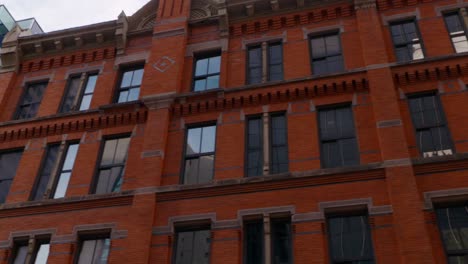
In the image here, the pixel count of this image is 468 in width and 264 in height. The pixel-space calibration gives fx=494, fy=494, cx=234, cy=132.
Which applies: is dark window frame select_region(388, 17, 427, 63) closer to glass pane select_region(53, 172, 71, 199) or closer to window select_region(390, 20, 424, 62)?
window select_region(390, 20, 424, 62)

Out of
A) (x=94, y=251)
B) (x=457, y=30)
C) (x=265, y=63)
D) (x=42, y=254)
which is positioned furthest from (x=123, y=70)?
(x=457, y=30)

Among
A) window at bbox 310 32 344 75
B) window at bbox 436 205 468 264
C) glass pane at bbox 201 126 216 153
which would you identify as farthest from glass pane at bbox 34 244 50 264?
window at bbox 436 205 468 264

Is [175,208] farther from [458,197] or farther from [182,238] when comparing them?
[458,197]

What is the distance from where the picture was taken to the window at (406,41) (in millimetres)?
17578

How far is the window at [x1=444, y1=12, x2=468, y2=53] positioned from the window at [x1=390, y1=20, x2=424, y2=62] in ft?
3.66

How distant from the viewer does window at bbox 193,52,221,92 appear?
19281mm

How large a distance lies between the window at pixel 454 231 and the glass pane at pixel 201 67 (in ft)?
33.5

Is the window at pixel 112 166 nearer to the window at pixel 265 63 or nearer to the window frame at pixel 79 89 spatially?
the window frame at pixel 79 89

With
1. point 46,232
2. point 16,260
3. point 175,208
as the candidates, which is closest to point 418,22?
point 175,208

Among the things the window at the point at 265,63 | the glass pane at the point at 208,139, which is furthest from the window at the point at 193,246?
the window at the point at 265,63

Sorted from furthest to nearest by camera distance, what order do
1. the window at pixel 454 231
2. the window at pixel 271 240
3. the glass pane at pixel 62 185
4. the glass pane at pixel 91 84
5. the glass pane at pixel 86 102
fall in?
the glass pane at pixel 91 84 < the glass pane at pixel 86 102 < the glass pane at pixel 62 185 < the window at pixel 271 240 < the window at pixel 454 231

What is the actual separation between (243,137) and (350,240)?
16.7 ft

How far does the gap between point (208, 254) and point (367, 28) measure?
995 cm

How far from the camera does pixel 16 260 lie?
54.2 ft
